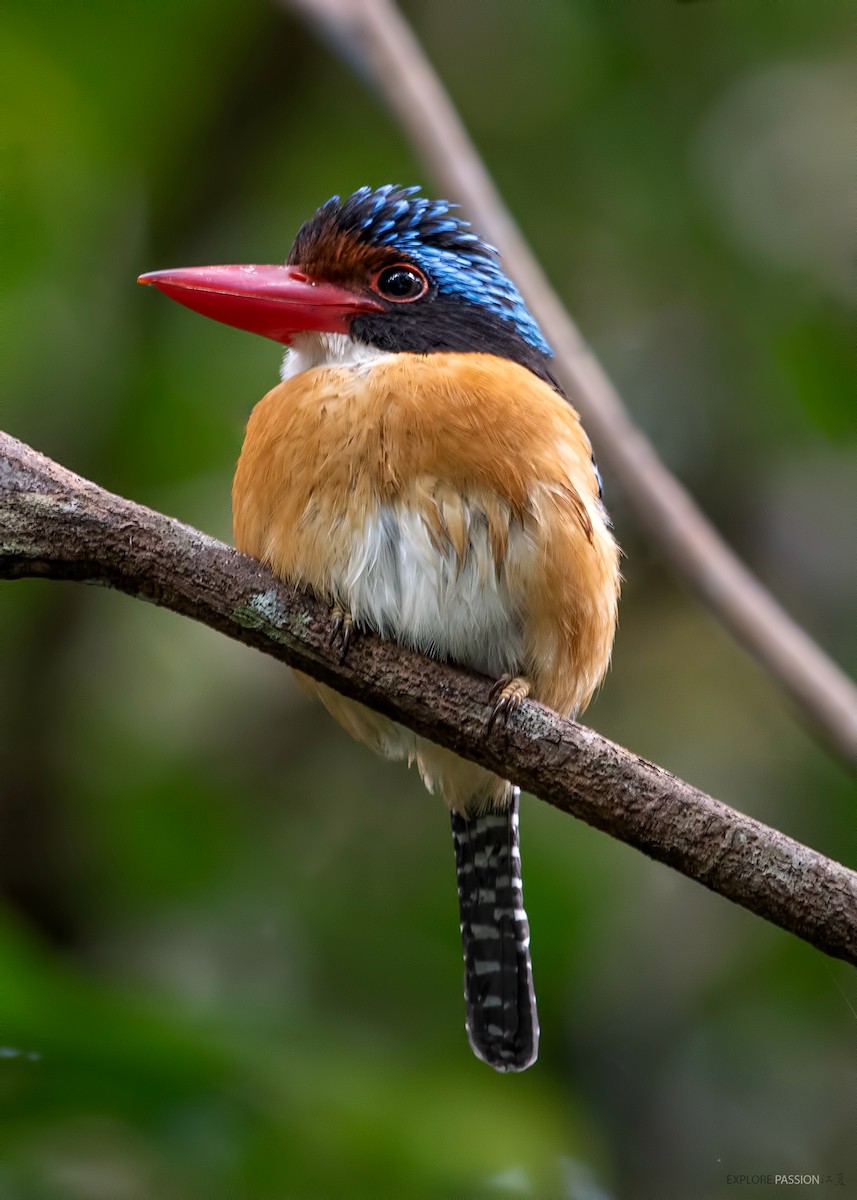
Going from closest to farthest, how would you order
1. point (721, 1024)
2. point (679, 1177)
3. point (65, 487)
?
1. point (65, 487)
2. point (679, 1177)
3. point (721, 1024)

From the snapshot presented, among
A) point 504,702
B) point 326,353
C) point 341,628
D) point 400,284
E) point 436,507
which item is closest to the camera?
point 504,702

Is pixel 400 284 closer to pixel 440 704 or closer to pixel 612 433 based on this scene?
pixel 612 433

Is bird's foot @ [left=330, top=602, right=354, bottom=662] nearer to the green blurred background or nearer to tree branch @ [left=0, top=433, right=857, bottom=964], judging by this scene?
tree branch @ [left=0, top=433, right=857, bottom=964]

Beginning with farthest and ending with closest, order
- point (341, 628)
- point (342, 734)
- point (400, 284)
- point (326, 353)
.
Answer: point (342, 734)
point (400, 284)
point (326, 353)
point (341, 628)

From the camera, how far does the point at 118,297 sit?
4.21 meters

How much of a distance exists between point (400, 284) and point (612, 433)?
1.90 ft

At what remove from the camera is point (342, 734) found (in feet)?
13.7

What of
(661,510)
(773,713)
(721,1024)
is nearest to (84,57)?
(661,510)

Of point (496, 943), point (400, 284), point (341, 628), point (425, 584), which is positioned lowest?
point (496, 943)

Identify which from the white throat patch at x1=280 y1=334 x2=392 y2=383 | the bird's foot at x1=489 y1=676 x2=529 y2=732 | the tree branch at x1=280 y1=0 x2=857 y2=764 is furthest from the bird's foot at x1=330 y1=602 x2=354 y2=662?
the tree branch at x1=280 y1=0 x2=857 y2=764

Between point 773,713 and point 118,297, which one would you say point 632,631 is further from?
point 118,297

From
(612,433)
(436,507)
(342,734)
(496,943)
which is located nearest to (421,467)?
(436,507)

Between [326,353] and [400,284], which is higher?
[400,284]

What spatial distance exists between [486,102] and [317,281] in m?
2.05
